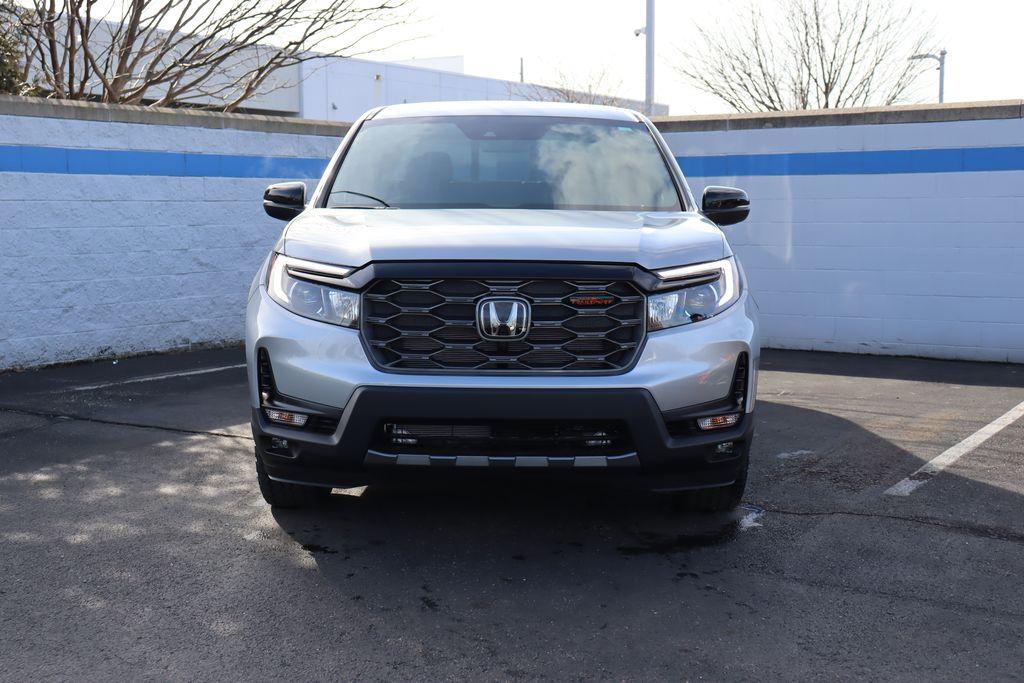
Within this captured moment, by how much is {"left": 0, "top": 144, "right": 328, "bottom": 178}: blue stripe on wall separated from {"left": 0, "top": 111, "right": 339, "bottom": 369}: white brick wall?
0.05 m

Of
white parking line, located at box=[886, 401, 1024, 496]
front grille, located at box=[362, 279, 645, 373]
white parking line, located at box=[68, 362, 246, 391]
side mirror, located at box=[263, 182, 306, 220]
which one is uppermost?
side mirror, located at box=[263, 182, 306, 220]

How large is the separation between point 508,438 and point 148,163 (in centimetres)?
664

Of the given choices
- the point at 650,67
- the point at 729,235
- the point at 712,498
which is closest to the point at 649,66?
the point at 650,67

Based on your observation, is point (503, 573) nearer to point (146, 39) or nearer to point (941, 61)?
point (146, 39)

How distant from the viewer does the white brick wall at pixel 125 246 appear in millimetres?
8688

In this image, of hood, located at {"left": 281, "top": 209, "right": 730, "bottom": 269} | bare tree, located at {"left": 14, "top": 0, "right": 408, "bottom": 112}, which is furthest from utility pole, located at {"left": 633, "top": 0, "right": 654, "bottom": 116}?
hood, located at {"left": 281, "top": 209, "right": 730, "bottom": 269}

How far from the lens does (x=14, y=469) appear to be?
18.4ft

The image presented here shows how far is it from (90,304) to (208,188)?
5.14 ft

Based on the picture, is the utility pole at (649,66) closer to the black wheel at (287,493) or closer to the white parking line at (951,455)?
the white parking line at (951,455)

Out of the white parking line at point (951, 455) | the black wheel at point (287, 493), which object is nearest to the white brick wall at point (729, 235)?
the white parking line at point (951, 455)

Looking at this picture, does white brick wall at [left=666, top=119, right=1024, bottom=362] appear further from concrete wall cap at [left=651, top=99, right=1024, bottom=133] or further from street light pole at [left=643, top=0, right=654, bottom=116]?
street light pole at [left=643, top=0, right=654, bottom=116]

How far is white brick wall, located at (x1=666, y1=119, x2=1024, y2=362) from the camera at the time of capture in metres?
9.87

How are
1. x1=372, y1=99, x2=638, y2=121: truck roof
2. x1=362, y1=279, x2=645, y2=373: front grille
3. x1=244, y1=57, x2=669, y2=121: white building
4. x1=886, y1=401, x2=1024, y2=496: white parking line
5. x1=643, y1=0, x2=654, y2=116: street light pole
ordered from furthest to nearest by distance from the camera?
x1=244, y1=57, x2=669, y2=121: white building
x1=643, y1=0, x2=654, y2=116: street light pole
x1=372, y1=99, x2=638, y2=121: truck roof
x1=886, y1=401, x2=1024, y2=496: white parking line
x1=362, y1=279, x2=645, y2=373: front grille

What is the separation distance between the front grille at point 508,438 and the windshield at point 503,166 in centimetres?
137
